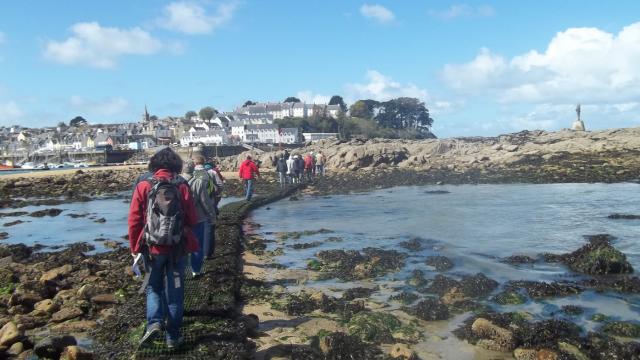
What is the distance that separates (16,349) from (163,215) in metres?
2.89

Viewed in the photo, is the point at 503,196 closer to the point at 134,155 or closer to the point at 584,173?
the point at 584,173

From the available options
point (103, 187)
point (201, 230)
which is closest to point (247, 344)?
point (201, 230)

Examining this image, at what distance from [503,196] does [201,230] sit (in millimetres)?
19306

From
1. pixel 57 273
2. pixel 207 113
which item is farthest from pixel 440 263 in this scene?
pixel 207 113

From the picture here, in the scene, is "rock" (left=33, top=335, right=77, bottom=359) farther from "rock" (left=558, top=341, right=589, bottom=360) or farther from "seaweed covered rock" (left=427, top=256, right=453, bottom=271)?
"seaweed covered rock" (left=427, top=256, right=453, bottom=271)

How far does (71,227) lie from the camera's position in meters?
19.0

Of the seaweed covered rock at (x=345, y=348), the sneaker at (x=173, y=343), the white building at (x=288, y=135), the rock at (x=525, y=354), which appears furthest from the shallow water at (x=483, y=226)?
the white building at (x=288, y=135)

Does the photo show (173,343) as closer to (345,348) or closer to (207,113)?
(345,348)

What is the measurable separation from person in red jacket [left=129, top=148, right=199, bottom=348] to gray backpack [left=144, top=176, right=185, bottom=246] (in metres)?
0.10

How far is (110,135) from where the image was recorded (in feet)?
473

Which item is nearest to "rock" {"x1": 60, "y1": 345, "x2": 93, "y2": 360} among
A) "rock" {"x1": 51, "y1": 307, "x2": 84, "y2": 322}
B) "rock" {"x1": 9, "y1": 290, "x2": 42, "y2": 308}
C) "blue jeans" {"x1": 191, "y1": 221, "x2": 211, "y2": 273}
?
"rock" {"x1": 51, "y1": 307, "x2": 84, "y2": 322}

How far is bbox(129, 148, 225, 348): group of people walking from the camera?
5.41m

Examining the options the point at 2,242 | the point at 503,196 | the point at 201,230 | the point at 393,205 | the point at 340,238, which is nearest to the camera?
the point at 201,230

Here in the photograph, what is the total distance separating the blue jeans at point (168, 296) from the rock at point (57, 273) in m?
5.29
